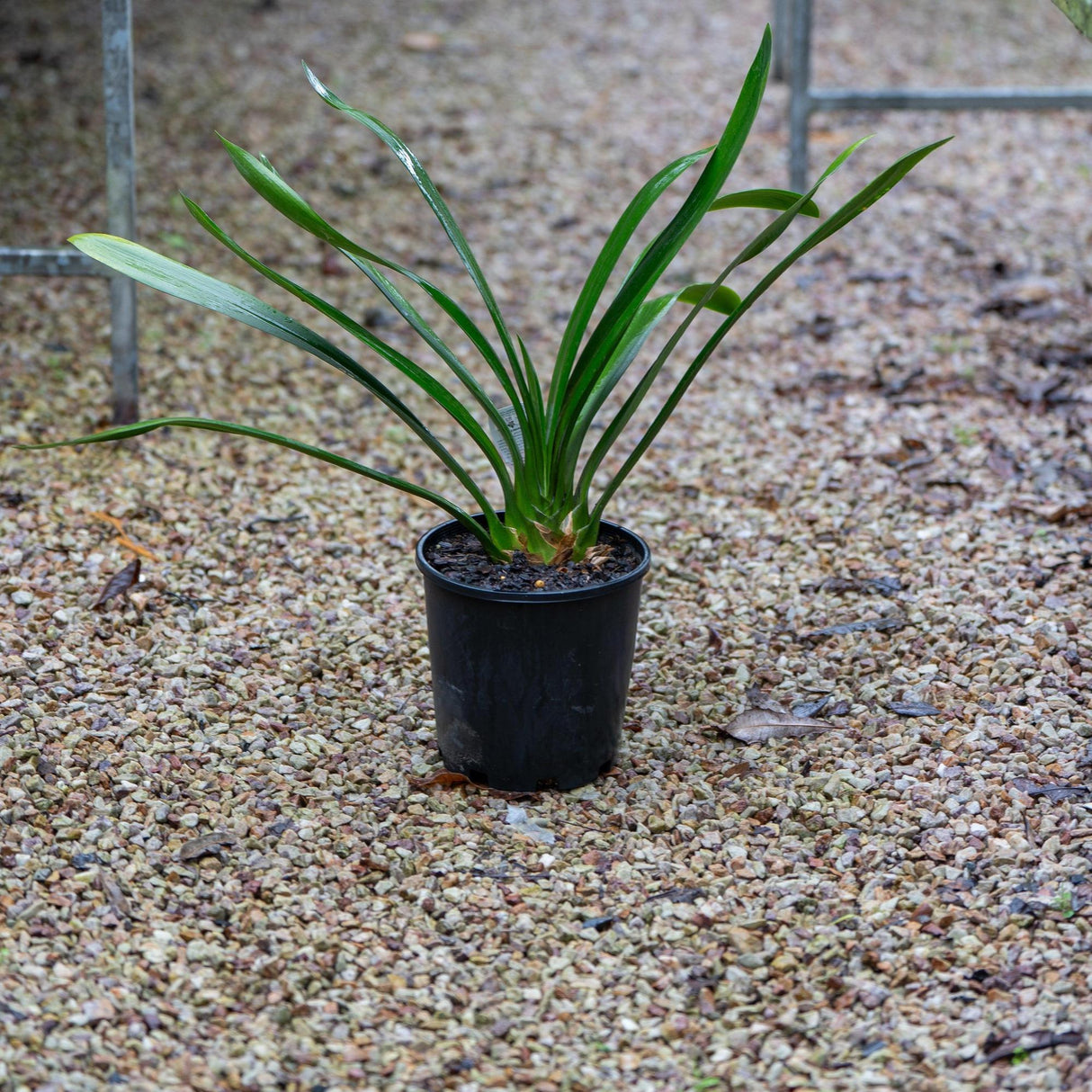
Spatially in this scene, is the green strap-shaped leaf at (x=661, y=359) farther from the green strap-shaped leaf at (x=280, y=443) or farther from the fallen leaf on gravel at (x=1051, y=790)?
the fallen leaf on gravel at (x=1051, y=790)

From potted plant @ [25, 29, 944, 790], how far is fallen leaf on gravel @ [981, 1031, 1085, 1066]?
0.65m

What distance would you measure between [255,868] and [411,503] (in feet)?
3.69

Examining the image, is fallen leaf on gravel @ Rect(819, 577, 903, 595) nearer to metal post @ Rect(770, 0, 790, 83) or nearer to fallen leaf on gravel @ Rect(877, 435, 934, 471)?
fallen leaf on gravel @ Rect(877, 435, 934, 471)

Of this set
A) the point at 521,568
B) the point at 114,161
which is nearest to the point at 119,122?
the point at 114,161

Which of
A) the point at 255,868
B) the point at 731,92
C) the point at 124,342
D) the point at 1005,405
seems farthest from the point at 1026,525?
the point at 731,92

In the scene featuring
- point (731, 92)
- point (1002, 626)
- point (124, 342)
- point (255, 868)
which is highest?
point (731, 92)

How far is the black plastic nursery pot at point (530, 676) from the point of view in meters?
1.66

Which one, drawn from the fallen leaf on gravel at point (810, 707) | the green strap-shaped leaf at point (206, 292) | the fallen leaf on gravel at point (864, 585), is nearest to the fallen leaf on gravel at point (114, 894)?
the green strap-shaped leaf at point (206, 292)

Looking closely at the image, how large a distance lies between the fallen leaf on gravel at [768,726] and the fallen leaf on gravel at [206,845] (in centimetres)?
73

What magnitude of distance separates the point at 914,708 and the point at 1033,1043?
2.12ft

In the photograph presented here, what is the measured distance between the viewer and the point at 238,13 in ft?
17.5

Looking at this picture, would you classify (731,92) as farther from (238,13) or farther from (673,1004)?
(673,1004)

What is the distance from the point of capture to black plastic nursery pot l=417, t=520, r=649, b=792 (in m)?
1.66

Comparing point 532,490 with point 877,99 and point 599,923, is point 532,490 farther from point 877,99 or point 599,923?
point 877,99
